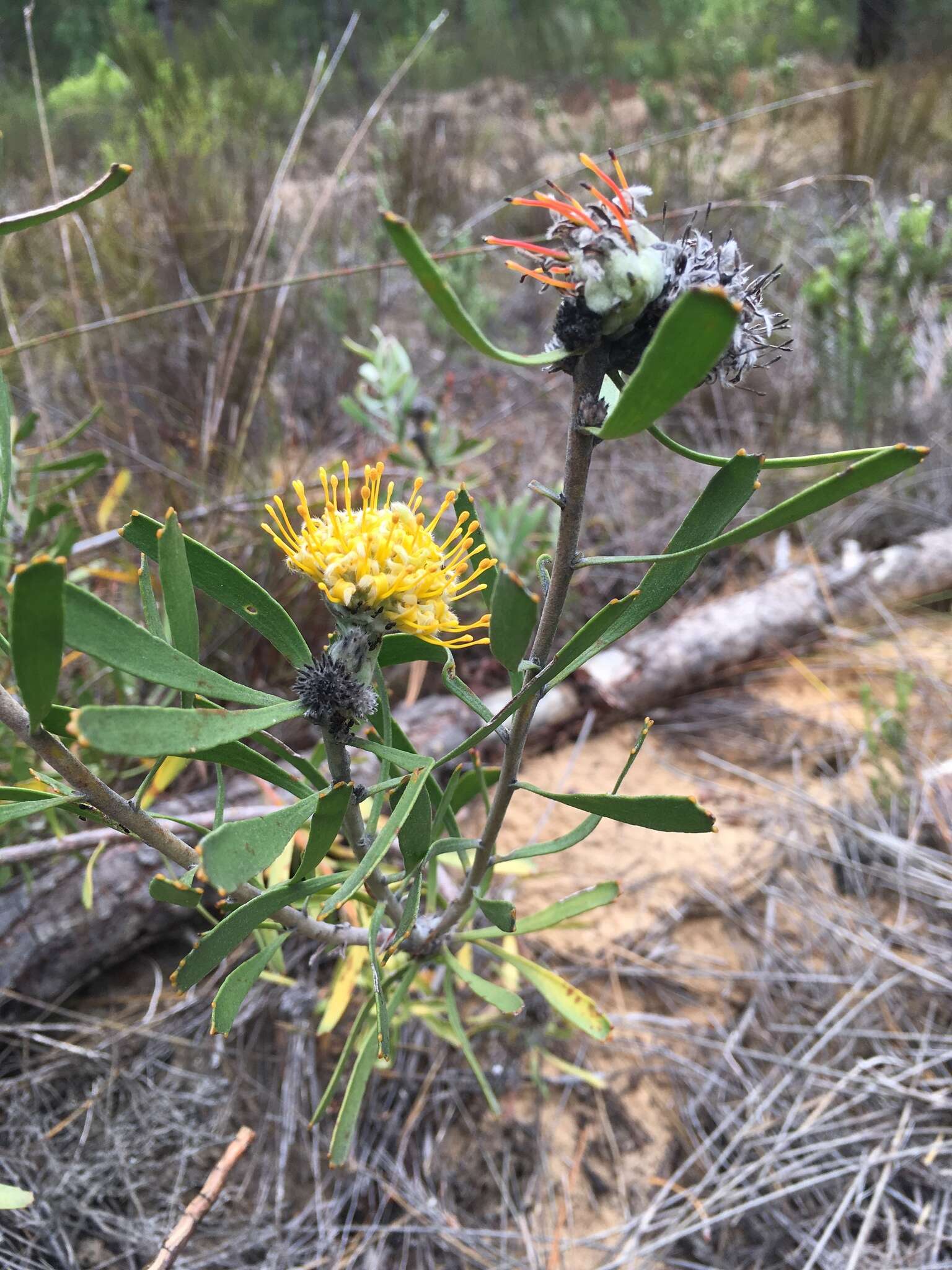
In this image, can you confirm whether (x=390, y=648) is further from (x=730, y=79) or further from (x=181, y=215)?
(x=730, y=79)

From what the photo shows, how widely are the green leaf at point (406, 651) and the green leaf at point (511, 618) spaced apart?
0.12 m

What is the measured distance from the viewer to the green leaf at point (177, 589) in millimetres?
446

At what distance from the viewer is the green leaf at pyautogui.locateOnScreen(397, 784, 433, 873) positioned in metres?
0.57

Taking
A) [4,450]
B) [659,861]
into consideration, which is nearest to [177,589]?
[4,450]

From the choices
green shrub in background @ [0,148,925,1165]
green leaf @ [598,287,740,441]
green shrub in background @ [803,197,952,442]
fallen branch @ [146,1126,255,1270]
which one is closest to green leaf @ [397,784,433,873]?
green shrub in background @ [0,148,925,1165]

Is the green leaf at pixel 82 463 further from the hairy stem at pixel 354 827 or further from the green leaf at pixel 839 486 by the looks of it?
the green leaf at pixel 839 486

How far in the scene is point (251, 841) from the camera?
16.6 inches

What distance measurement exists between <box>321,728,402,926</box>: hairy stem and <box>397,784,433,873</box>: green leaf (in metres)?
0.04

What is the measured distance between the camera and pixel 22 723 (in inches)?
18.8

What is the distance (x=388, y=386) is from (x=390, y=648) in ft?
4.47

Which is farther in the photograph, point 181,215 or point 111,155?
point 111,155

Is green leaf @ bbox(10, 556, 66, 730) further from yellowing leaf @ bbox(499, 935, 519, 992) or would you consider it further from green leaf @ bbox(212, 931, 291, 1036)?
yellowing leaf @ bbox(499, 935, 519, 992)

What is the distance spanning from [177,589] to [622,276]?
0.30 metres

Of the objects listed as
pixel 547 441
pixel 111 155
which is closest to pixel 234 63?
pixel 111 155
